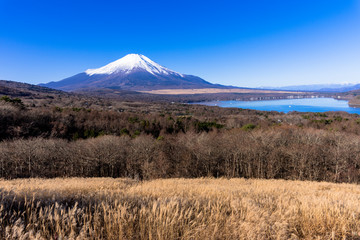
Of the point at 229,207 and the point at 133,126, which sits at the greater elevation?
the point at 229,207

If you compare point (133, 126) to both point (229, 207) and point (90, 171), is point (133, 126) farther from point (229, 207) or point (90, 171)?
point (229, 207)

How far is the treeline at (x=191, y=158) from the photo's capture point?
2578 centimetres

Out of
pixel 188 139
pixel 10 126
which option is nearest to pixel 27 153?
pixel 10 126

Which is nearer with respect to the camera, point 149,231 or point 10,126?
point 149,231

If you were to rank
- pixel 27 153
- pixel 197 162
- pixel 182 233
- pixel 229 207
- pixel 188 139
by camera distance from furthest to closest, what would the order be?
pixel 188 139 < pixel 197 162 < pixel 27 153 < pixel 229 207 < pixel 182 233

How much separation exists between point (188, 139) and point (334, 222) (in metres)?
29.7

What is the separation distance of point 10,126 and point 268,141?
51719 millimetres

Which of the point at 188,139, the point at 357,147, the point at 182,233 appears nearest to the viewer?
the point at 182,233

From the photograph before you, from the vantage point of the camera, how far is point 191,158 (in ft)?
96.5

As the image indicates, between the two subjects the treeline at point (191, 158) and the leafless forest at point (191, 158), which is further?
the treeline at point (191, 158)

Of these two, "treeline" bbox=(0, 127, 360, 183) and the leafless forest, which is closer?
the leafless forest

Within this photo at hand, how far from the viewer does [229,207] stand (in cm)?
382

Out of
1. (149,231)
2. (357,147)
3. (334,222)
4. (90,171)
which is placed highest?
(149,231)

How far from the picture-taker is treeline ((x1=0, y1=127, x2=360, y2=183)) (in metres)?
25.8
